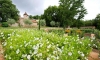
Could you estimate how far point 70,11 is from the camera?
3288cm

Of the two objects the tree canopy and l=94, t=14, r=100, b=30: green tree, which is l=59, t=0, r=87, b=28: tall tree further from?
l=94, t=14, r=100, b=30: green tree

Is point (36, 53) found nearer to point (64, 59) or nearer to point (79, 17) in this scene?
point (64, 59)

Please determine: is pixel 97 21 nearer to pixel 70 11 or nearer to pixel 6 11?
pixel 70 11

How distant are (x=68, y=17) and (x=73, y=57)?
29121 mm

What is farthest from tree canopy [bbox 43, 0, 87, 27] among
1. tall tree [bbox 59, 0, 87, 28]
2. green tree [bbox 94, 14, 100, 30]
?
green tree [bbox 94, 14, 100, 30]

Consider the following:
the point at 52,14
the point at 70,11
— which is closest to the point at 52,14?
the point at 52,14

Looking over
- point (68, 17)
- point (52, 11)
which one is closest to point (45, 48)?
point (68, 17)

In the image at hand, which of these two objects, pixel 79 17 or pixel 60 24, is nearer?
pixel 79 17

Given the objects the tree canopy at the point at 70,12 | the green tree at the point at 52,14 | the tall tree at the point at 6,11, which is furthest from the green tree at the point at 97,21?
the tall tree at the point at 6,11

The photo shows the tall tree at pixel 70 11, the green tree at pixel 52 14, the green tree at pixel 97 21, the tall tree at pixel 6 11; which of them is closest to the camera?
the tall tree at pixel 70 11

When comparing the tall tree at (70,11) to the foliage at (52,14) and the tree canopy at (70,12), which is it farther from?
the foliage at (52,14)

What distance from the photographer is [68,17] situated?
33.2 meters

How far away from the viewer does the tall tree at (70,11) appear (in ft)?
107

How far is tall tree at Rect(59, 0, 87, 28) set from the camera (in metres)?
32.7
